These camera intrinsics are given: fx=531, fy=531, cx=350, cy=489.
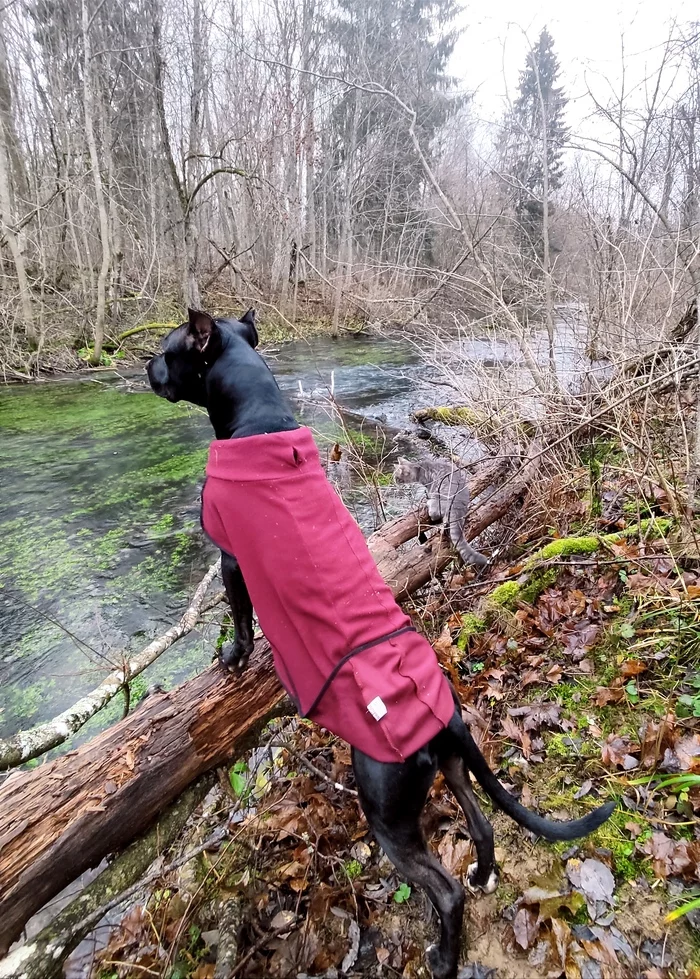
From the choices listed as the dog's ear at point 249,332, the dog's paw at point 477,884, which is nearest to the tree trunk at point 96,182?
the dog's ear at point 249,332

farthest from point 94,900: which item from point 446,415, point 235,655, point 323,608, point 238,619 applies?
point 446,415

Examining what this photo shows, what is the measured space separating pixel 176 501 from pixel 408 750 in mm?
5952

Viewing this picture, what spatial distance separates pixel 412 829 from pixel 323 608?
2.92 ft

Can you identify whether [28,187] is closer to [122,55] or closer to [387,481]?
[122,55]

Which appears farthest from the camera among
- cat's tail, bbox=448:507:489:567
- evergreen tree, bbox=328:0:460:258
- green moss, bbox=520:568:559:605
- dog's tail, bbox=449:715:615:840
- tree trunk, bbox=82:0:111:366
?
evergreen tree, bbox=328:0:460:258

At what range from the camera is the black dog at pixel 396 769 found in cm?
192

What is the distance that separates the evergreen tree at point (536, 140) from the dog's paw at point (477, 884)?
6.73 m

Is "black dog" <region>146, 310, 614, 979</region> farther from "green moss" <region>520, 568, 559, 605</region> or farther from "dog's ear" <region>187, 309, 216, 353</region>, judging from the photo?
"green moss" <region>520, 568, 559, 605</region>

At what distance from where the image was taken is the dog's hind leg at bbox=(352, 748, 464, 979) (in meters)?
1.88

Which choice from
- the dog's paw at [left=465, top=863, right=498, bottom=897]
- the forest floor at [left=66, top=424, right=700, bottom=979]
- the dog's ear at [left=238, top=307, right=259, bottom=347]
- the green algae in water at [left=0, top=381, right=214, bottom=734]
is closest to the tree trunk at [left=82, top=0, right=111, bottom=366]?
the green algae in water at [left=0, top=381, right=214, bottom=734]

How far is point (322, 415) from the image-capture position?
11.0m

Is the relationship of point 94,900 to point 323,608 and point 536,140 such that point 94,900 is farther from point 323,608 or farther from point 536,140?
point 536,140

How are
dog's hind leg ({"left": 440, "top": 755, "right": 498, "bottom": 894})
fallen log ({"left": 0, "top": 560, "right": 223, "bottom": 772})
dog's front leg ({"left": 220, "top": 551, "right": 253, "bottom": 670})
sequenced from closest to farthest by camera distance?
dog's hind leg ({"left": 440, "top": 755, "right": 498, "bottom": 894})
dog's front leg ({"left": 220, "top": 551, "right": 253, "bottom": 670})
fallen log ({"left": 0, "top": 560, "right": 223, "bottom": 772})

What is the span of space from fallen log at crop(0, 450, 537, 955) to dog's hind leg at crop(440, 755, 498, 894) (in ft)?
3.77
